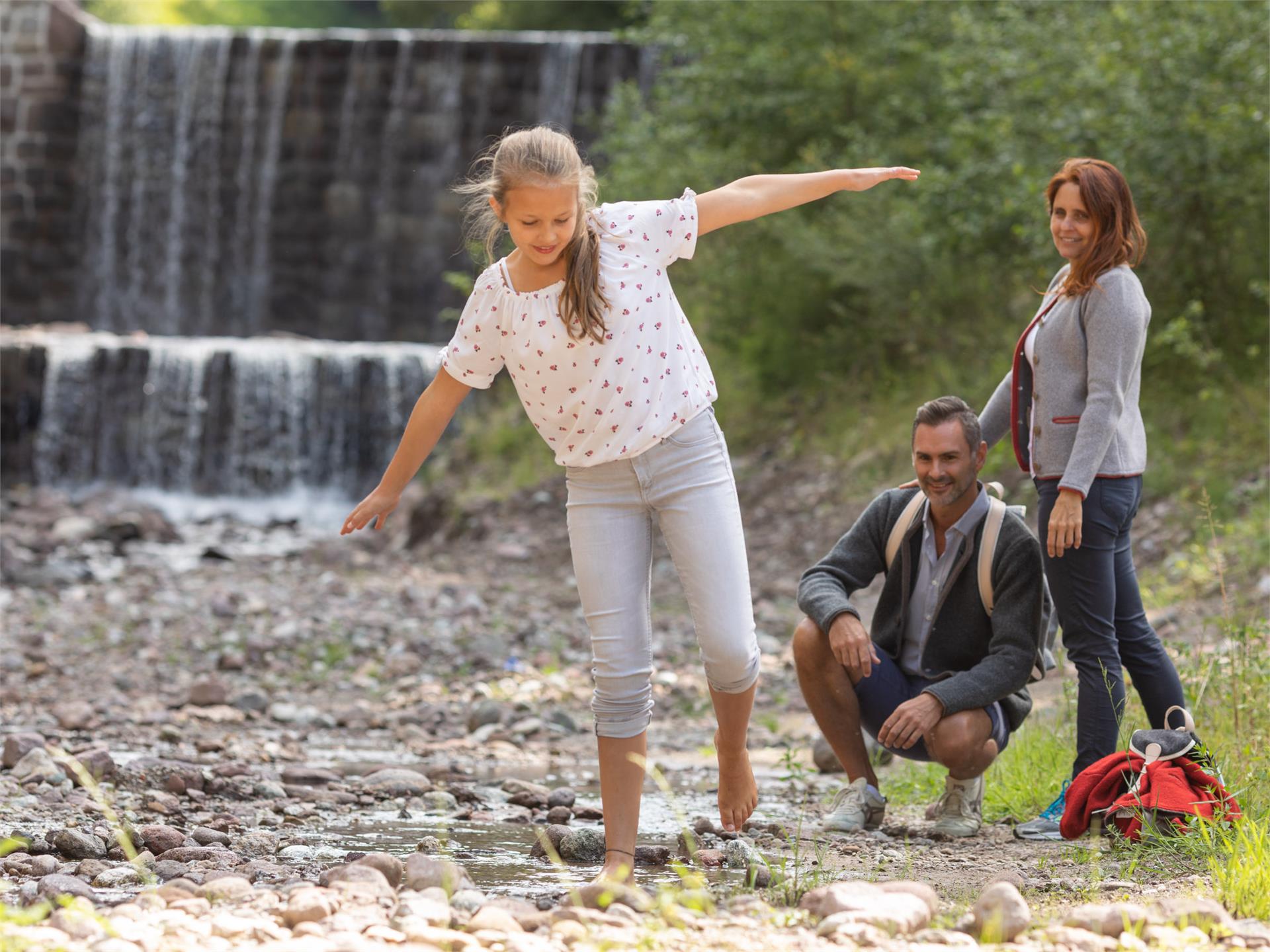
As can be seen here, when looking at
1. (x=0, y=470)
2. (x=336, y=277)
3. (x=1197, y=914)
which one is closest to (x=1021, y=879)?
(x=1197, y=914)

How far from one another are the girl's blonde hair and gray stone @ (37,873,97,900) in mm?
1461

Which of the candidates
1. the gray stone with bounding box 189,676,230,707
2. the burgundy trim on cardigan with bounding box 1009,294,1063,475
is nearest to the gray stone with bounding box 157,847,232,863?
the burgundy trim on cardigan with bounding box 1009,294,1063,475

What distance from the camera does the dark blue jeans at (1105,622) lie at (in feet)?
12.1

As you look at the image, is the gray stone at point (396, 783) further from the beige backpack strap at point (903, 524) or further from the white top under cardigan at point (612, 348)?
the white top under cardigan at point (612, 348)

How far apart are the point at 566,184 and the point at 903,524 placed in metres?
1.48

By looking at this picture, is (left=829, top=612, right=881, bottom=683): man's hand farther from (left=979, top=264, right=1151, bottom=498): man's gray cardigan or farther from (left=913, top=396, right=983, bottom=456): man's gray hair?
(left=979, top=264, right=1151, bottom=498): man's gray cardigan

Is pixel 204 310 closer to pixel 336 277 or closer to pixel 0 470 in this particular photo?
pixel 336 277

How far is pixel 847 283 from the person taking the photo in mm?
11086

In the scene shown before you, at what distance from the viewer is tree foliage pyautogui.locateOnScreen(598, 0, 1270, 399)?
27.1ft

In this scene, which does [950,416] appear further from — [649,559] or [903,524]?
[649,559]

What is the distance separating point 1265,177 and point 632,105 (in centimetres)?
737

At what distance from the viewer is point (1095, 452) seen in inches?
141

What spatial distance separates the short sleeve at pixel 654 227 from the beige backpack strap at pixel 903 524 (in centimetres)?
110

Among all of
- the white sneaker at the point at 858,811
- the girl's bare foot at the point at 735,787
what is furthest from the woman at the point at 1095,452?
the girl's bare foot at the point at 735,787
